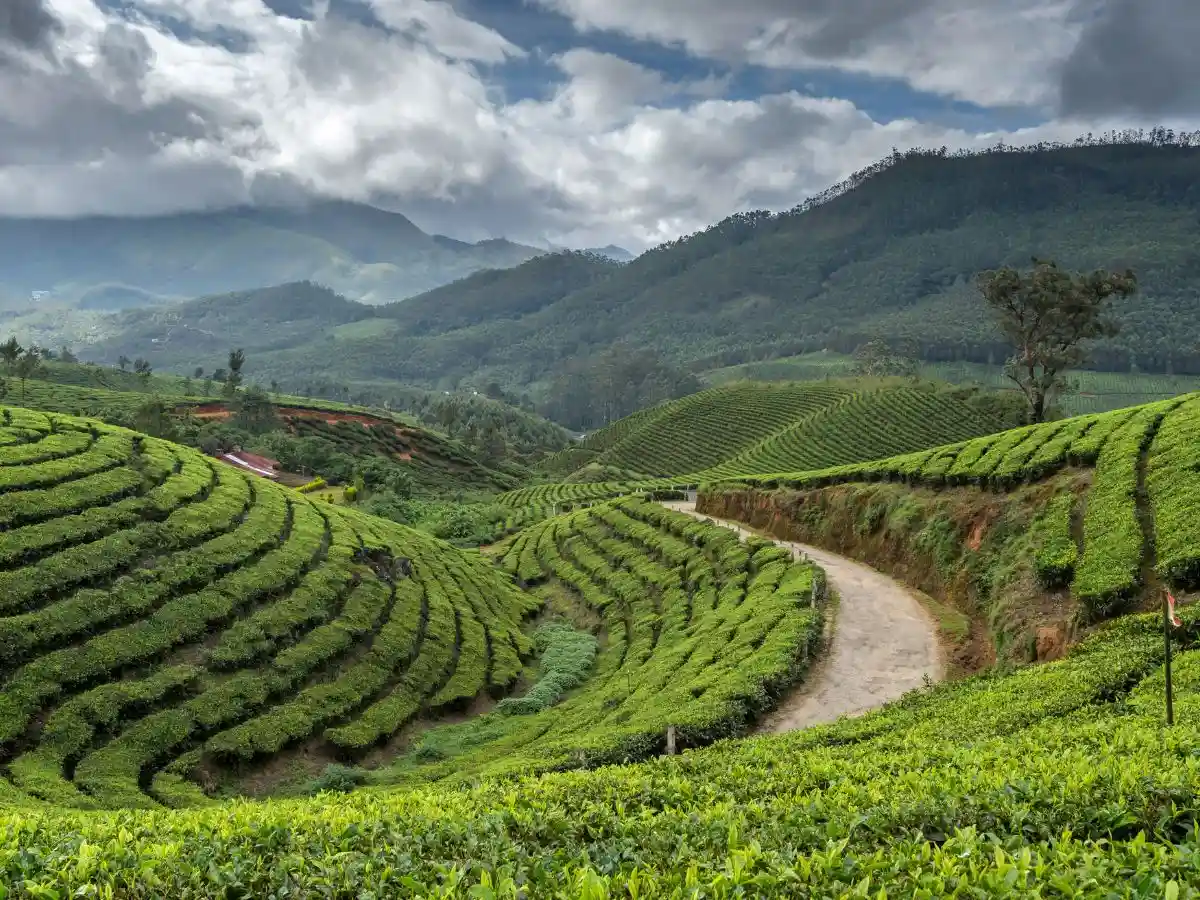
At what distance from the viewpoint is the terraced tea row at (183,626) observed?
2038 cm

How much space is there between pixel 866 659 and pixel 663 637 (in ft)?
33.7

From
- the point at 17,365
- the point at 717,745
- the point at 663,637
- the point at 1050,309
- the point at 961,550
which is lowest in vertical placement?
the point at 663,637

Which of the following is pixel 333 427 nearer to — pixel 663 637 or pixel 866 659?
pixel 663 637

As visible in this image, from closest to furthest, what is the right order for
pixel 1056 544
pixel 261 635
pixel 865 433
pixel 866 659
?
pixel 1056 544
pixel 866 659
pixel 261 635
pixel 865 433

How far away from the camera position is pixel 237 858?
6.83 m

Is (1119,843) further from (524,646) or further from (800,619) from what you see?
(524,646)

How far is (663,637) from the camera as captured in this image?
31531 millimetres

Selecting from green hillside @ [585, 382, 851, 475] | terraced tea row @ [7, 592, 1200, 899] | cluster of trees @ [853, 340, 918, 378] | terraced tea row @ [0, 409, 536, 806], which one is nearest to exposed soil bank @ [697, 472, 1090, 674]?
terraced tea row @ [7, 592, 1200, 899]

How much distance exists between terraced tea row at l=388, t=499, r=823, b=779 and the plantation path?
69 centimetres

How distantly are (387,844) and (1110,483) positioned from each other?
79.2 ft

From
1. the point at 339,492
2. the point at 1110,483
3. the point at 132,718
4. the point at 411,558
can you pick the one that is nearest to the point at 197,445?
the point at 339,492

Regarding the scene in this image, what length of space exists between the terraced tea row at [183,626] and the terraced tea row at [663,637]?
16.2 ft

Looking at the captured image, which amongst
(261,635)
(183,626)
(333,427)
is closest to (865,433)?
(333,427)

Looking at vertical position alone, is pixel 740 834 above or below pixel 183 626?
above
